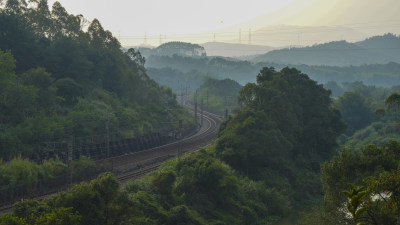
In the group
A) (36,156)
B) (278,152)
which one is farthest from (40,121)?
(278,152)

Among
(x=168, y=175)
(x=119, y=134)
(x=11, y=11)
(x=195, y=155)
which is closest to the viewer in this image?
(x=168, y=175)

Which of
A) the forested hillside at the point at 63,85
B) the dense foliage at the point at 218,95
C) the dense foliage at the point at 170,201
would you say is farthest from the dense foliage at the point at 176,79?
the dense foliage at the point at 170,201

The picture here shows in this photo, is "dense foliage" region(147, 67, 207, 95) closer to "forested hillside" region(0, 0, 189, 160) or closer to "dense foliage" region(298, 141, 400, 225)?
"forested hillside" region(0, 0, 189, 160)

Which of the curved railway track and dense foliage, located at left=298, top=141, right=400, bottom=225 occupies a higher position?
dense foliage, located at left=298, top=141, right=400, bottom=225

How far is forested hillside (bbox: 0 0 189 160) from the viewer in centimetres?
4722

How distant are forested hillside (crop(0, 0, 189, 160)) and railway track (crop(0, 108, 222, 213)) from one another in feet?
17.0

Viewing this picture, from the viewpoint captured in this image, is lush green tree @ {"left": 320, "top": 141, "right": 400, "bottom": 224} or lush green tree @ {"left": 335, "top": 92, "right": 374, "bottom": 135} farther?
lush green tree @ {"left": 335, "top": 92, "right": 374, "bottom": 135}

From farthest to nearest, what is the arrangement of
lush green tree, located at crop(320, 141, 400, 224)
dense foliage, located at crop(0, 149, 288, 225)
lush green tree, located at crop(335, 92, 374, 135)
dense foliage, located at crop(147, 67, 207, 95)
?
dense foliage, located at crop(147, 67, 207, 95) < lush green tree, located at crop(335, 92, 374, 135) < lush green tree, located at crop(320, 141, 400, 224) < dense foliage, located at crop(0, 149, 288, 225)

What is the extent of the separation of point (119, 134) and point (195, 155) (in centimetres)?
1952

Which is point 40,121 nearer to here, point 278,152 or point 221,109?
point 278,152

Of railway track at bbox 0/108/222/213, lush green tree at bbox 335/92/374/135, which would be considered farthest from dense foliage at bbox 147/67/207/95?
railway track at bbox 0/108/222/213

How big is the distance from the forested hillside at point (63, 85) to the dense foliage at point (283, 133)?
1766 cm

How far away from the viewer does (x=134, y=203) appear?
2702cm

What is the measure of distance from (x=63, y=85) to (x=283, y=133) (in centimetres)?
3528
